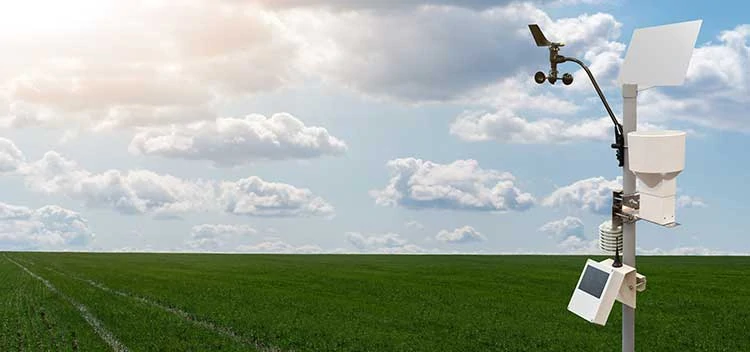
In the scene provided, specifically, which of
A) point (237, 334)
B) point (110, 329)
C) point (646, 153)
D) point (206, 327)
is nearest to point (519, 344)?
point (237, 334)

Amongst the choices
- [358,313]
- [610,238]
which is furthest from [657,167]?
[358,313]

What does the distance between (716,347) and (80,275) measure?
28486 millimetres

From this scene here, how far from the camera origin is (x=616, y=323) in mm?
18719

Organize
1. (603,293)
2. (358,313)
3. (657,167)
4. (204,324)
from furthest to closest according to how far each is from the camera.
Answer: (358,313) < (204,324) < (603,293) < (657,167)

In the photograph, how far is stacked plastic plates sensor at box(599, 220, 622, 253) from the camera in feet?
30.1

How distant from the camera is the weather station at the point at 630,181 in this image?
28.0 ft

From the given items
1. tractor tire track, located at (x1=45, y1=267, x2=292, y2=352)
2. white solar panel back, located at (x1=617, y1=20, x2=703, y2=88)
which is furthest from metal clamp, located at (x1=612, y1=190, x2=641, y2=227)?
tractor tire track, located at (x1=45, y1=267, x2=292, y2=352)

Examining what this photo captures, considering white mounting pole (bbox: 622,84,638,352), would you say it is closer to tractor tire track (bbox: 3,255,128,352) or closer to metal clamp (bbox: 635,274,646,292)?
metal clamp (bbox: 635,274,646,292)

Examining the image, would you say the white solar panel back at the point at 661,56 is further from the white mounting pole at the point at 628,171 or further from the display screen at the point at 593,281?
the display screen at the point at 593,281

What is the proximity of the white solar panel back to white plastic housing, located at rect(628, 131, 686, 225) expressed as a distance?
0.93 m

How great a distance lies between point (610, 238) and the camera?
9203mm

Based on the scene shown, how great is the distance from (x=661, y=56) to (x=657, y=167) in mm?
1693

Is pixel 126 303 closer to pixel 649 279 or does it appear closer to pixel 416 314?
pixel 416 314

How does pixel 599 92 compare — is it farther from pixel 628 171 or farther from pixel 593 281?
pixel 593 281
